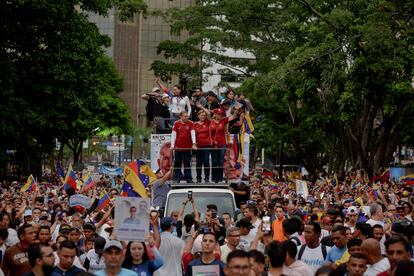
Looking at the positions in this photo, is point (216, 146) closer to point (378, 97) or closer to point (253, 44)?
point (378, 97)

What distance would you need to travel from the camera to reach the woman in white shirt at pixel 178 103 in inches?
893

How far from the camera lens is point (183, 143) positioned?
2048cm

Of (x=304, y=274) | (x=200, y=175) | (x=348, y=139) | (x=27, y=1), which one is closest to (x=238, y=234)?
(x=304, y=274)

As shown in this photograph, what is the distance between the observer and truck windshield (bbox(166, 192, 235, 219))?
1814cm

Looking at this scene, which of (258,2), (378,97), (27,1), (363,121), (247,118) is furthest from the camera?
(258,2)

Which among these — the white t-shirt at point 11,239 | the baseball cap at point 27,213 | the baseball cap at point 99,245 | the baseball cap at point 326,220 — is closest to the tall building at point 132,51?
the baseball cap at point 27,213

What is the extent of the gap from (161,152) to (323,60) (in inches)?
394

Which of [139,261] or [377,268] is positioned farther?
[139,261]

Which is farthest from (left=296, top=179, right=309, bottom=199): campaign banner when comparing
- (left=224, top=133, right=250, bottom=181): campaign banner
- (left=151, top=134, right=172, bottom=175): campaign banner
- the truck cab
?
the truck cab

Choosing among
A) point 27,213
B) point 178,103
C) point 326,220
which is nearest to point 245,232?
point 326,220

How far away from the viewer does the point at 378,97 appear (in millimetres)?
32281

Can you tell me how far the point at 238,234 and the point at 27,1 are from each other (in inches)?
949

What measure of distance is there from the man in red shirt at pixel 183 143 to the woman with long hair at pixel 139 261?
9729mm

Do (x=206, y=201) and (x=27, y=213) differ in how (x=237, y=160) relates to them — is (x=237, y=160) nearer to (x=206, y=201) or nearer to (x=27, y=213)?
(x=206, y=201)
